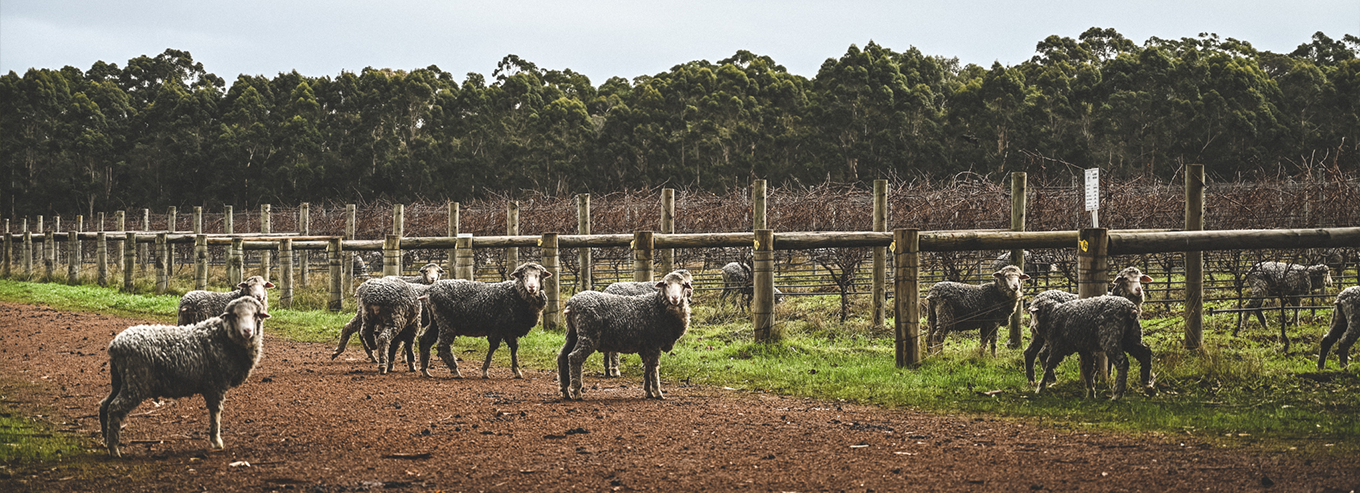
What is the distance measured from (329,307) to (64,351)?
5.84 metres

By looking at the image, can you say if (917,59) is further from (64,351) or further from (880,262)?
(64,351)

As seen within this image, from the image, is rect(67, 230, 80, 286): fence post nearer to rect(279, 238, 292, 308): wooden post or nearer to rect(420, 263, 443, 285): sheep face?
rect(279, 238, 292, 308): wooden post

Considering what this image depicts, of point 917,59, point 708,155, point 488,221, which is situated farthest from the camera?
point 917,59

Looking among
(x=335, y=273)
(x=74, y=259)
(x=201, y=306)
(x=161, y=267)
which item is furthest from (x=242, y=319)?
(x=74, y=259)

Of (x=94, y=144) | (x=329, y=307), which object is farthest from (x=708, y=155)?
(x=94, y=144)

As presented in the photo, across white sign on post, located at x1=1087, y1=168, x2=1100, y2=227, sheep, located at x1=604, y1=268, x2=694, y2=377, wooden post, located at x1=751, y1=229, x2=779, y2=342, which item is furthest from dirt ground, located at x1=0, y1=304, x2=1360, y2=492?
white sign on post, located at x1=1087, y1=168, x2=1100, y2=227

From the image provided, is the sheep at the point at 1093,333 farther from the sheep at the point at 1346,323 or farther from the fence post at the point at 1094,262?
the sheep at the point at 1346,323

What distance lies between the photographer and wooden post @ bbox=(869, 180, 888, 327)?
11.5 meters

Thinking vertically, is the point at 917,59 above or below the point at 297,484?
above

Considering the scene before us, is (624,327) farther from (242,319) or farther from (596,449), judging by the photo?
(242,319)

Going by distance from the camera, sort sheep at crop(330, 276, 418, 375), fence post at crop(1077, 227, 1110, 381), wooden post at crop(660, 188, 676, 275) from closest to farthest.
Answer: fence post at crop(1077, 227, 1110, 381), sheep at crop(330, 276, 418, 375), wooden post at crop(660, 188, 676, 275)

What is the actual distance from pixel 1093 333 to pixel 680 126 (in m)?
37.8

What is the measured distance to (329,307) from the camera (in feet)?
54.0

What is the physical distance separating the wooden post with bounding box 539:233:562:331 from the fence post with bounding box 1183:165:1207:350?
22.9ft
